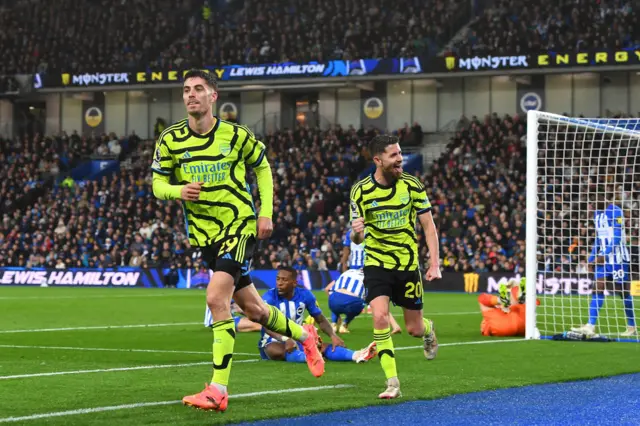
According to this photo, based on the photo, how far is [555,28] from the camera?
4081cm

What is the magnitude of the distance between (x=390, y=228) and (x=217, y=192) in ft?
5.63

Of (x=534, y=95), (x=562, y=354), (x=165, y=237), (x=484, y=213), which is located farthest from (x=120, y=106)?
(x=562, y=354)

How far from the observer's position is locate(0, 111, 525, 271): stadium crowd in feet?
114

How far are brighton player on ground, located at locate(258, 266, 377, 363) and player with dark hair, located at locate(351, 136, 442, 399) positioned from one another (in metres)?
2.01

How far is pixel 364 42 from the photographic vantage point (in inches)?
1754

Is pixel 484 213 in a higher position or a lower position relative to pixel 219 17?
lower

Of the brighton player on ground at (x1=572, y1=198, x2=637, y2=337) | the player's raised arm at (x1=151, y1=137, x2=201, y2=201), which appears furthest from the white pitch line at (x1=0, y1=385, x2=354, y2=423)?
the brighton player on ground at (x1=572, y1=198, x2=637, y2=337)

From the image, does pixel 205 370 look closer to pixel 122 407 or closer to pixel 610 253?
pixel 122 407

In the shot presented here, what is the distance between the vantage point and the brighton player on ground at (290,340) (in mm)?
11406

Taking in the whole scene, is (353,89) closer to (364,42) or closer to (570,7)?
(364,42)

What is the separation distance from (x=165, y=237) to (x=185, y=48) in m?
11.7

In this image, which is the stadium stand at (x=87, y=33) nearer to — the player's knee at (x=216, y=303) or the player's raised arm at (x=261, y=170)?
the player's raised arm at (x=261, y=170)

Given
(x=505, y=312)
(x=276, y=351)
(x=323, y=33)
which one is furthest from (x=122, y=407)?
(x=323, y=33)

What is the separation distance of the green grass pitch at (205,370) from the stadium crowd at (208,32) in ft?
90.4
